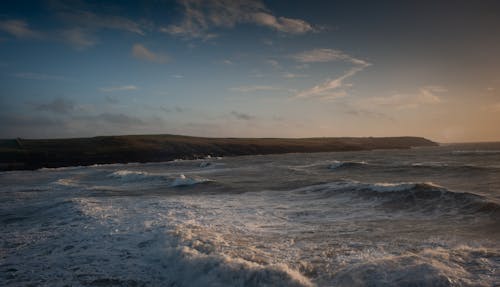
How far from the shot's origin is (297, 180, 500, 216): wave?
13123 mm

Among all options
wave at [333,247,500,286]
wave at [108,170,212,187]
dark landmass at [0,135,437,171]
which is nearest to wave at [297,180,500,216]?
wave at [333,247,500,286]

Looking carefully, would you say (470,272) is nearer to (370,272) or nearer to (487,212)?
(370,272)

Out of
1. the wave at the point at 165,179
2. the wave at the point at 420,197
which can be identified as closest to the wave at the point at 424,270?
the wave at the point at 420,197

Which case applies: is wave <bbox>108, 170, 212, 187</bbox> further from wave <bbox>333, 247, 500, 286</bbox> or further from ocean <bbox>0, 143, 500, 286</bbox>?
wave <bbox>333, 247, 500, 286</bbox>

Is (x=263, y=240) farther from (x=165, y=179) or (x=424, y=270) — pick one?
(x=165, y=179)

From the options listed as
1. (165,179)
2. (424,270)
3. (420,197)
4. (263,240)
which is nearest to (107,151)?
(165,179)

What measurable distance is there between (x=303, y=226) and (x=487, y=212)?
7185 mm

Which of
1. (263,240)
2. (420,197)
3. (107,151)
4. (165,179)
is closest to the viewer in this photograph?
(263,240)

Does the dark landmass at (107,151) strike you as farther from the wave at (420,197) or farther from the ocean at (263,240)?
the wave at (420,197)

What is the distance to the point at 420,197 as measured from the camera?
51.7 ft

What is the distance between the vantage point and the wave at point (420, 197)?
43.1 ft

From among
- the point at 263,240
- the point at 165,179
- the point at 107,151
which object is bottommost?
the point at 165,179

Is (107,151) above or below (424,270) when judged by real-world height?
above

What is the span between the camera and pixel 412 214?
13125 mm
